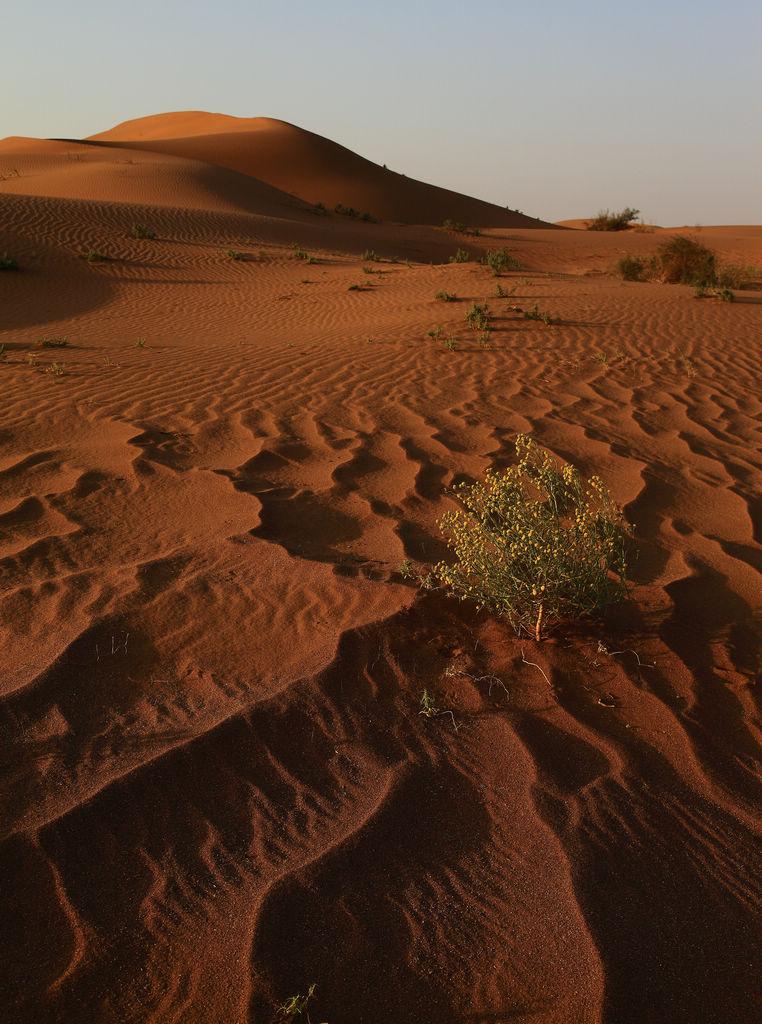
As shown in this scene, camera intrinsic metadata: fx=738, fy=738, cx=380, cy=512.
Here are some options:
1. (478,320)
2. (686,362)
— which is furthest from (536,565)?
(478,320)

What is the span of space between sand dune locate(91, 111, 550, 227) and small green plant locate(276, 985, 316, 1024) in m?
38.4

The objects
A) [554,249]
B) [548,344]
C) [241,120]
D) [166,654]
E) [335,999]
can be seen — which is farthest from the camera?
[241,120]

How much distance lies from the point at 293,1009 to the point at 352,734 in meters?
0.83

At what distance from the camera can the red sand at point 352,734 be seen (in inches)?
62.2

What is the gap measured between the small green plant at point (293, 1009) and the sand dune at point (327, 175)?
3835 cm

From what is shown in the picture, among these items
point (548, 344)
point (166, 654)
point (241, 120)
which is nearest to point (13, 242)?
point (548, 344)

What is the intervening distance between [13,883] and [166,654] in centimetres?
92

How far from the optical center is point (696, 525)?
12.1ft

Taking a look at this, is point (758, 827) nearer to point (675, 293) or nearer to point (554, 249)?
point (675, 293)

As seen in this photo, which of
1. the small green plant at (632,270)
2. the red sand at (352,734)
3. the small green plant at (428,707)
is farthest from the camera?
the small green plant at (632,270)

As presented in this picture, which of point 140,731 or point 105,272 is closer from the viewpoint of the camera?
point 140,731

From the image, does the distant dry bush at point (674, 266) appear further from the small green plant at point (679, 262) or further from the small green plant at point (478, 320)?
A: the small green plant at point (478, 320)

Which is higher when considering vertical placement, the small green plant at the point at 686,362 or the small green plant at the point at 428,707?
A: the small green plant at the point at 428,707

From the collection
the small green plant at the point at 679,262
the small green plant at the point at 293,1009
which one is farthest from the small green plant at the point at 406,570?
the small green plant at the point at 679,262
